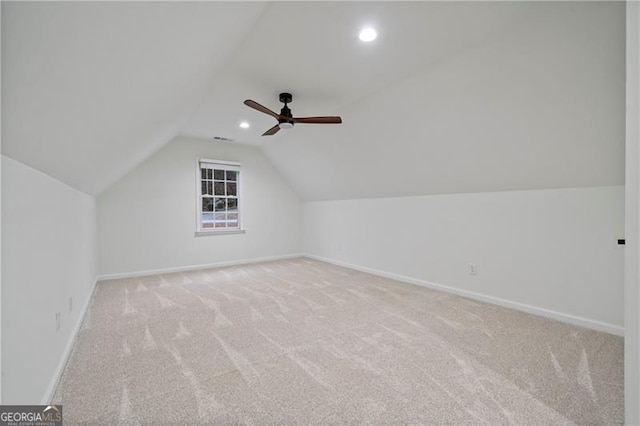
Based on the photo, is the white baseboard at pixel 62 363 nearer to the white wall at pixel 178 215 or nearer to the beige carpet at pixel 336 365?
the beige carpet at pixel 336 365

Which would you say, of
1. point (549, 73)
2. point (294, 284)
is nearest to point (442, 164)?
point (549, 73)

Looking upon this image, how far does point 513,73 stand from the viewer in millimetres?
2113

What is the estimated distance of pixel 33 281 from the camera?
1.42 metres

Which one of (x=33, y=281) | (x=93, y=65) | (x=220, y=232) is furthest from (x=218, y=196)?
(x=93, y=65)

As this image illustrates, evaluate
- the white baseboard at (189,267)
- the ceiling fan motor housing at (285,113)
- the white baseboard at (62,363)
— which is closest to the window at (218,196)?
the white baseboard at (189,267)

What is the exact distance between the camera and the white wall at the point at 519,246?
2.44 metres

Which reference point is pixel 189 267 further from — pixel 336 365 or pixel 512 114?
pixel 512 114

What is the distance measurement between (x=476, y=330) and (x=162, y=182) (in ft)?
17.2

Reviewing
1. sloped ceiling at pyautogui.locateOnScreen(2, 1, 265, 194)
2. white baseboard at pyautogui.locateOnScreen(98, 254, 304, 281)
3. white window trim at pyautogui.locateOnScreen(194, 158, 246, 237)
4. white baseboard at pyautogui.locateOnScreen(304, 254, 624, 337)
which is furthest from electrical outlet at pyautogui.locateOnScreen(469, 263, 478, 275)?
white window trim at pyautogui.locateOnScreen(194, 158, 246, 237)

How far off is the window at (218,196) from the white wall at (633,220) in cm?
539

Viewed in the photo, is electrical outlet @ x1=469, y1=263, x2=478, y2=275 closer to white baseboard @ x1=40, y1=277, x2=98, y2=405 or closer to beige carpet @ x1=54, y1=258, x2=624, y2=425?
beige carpet @ x1=54, y1=258, x2=624, y2=425

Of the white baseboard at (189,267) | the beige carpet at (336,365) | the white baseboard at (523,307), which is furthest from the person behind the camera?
the white baseboard at (189,267)

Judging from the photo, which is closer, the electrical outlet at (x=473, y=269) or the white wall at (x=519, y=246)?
the white wall at (x=519, y=246)

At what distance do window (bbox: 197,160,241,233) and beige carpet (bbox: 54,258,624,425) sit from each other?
7.67 ft
